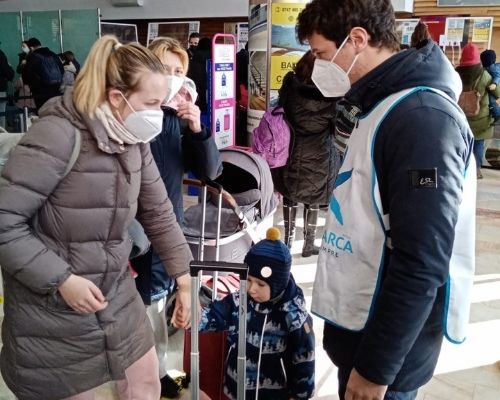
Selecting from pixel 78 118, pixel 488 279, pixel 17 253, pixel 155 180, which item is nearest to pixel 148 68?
Answer: pixel 78 118

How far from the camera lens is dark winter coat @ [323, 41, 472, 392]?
1057mm

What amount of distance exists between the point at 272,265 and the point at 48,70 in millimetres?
7651

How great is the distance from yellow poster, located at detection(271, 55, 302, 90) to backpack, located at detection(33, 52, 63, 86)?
A: 15.8 feet

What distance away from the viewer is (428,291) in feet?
3.56

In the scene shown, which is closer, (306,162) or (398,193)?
(398,193)

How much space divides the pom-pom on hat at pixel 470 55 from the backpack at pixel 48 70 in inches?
243

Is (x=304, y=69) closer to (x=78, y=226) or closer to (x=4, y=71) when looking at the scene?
(x=78, y=226)

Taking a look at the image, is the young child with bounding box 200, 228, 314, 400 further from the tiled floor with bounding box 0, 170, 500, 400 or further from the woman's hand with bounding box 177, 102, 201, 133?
the tiled floor with bounding box 0, 170, 500, 400

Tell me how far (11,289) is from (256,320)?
843mm

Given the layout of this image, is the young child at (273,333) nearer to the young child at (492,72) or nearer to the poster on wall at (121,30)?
the young child at (492,72)

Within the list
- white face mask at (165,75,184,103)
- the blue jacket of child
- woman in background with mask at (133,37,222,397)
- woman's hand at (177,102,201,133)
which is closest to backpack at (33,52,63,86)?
the blue jacket of child

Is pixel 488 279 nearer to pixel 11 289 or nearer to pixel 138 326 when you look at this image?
pixel 138 326

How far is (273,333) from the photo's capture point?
189 cm

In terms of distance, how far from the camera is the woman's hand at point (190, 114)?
2.16 meters
